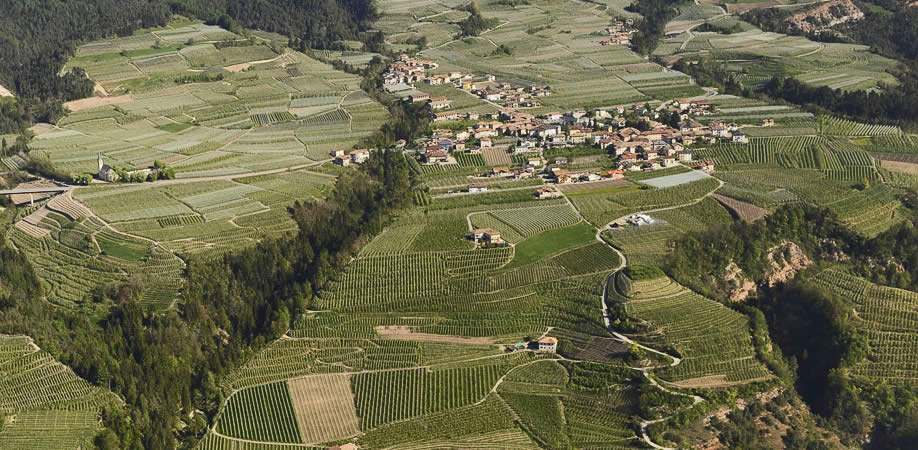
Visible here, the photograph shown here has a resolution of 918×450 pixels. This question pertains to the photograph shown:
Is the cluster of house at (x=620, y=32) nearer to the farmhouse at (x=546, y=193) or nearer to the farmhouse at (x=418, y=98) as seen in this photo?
the farmhouse at (x=418, y=98)

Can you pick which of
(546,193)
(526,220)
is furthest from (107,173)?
(526,220)

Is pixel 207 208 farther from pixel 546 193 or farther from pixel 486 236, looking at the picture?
pixel 546 193

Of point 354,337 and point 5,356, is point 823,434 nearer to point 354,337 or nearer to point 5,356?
point 354,337

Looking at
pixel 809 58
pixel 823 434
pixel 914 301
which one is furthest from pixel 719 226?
pixel 809 58

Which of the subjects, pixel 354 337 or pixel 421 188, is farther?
pixel 421 188

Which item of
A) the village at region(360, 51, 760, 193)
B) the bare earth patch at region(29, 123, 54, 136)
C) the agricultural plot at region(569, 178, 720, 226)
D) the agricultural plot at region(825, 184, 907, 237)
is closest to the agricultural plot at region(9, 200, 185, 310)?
the village at region(360, 51, 760, 193)

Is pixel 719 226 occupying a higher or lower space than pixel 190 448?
higher

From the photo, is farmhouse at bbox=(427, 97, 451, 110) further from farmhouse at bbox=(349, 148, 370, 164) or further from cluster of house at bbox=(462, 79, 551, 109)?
farmhouse at bbox=(349, 148, 370, 164)
